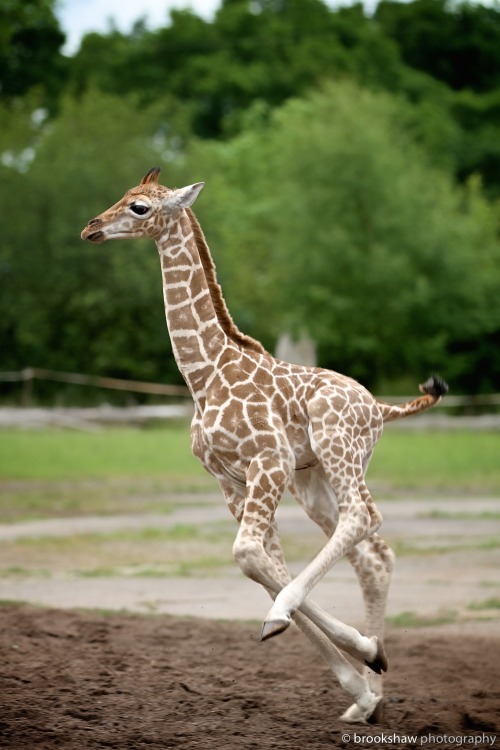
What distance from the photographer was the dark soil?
5.67 meters

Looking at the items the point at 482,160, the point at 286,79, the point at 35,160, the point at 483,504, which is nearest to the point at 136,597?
the point at 483,504

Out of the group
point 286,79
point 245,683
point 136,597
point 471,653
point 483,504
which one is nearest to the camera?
point 245,683

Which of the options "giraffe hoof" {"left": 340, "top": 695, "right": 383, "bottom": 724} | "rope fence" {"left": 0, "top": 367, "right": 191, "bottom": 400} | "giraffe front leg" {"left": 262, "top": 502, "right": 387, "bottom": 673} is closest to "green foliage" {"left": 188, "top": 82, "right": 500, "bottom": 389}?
"rope fence" {"left": 0, "top": 367, "right": 191, "bottom": 400}

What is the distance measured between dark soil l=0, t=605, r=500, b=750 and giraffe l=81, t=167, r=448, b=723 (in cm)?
38

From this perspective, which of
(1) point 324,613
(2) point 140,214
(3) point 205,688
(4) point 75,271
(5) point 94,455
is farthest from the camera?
(4) point 75,271

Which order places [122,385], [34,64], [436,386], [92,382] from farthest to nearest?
[34,64]
[92,382]
[122,385]
[436,386]

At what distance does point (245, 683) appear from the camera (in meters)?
7.00

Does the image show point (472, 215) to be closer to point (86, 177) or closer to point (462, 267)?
point (462, 267)

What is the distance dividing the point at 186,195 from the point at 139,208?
0.23 meters

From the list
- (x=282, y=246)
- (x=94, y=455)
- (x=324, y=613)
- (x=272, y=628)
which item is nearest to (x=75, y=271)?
(x=282, y=246)

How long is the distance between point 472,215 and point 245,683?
118ft

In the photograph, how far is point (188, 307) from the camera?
19.9ft

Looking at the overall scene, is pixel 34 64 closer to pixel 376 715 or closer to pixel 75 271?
pixel 75 271

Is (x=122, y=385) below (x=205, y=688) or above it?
below
